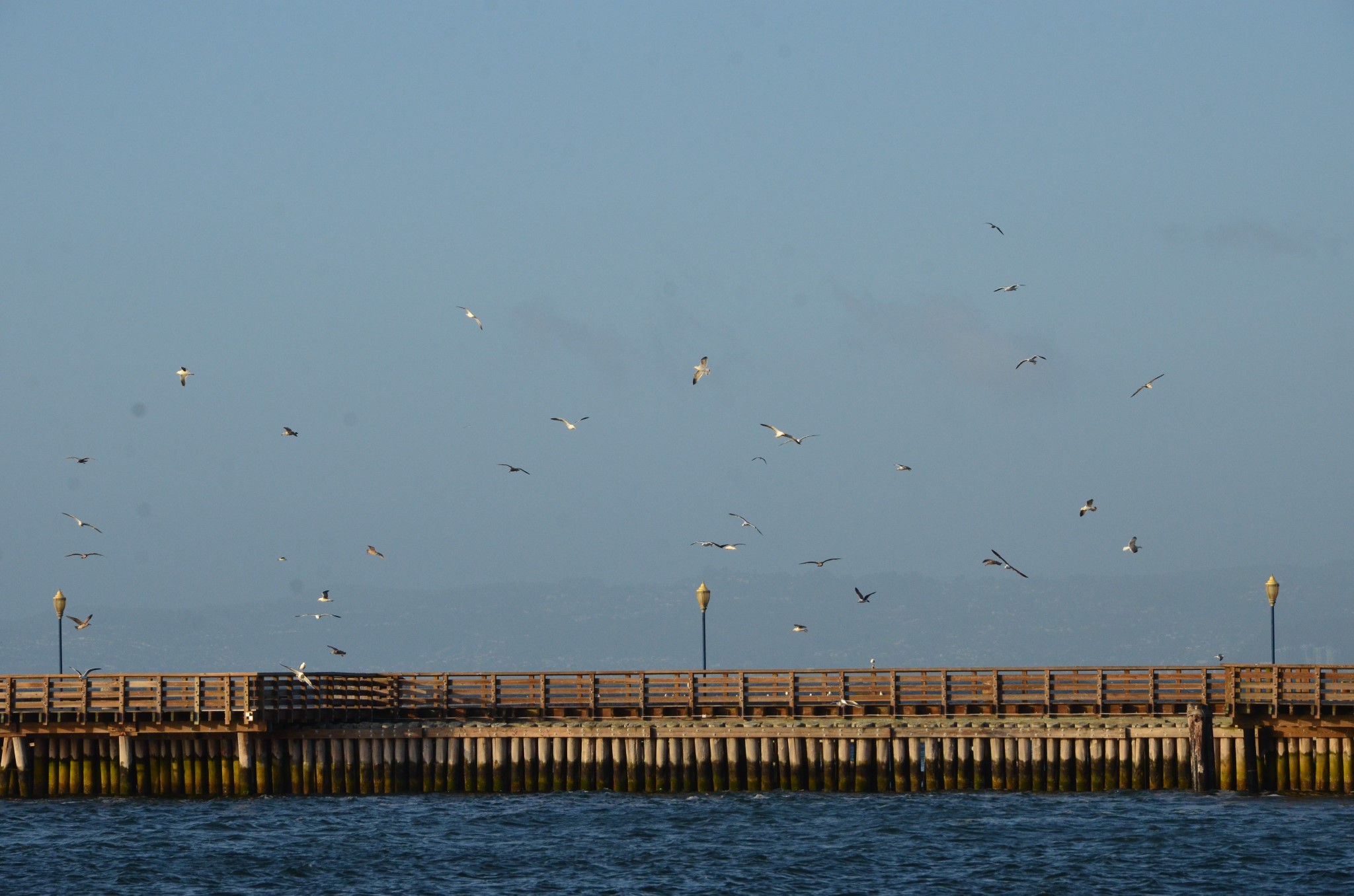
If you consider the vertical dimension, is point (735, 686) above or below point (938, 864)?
above

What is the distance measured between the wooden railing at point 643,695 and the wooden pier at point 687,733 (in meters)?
0.07

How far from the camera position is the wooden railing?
176 feet

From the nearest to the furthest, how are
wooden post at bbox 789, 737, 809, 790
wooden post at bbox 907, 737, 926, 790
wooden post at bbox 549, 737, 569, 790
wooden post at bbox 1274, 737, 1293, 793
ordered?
A: wooden post at bbox 1274, 737, 1293, 793 → wooden post at bbox 907, 737, 926, 790 → wooden post at bbox 789, 737, 809, 790 → wooden post at bbox 549, 737, 569, 790

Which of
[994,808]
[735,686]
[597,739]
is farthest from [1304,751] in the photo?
[597,739]

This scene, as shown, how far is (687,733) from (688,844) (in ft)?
15.8

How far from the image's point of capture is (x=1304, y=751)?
51.1 metres

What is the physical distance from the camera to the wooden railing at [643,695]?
5378 cm

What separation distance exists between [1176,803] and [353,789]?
22014mm

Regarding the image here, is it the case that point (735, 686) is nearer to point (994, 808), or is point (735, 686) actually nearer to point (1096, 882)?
point (994, 808)

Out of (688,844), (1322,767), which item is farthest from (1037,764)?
(688,844)

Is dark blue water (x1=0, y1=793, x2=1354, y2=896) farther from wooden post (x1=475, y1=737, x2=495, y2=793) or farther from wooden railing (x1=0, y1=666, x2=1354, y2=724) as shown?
wooden railing (x1=0, y1=666, x2=1354, y2=724)

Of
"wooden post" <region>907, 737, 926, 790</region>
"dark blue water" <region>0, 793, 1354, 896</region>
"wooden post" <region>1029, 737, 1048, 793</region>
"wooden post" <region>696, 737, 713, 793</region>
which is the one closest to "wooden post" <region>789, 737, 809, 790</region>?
"dark blue water" <region>0, 793, 1354, 896</region>

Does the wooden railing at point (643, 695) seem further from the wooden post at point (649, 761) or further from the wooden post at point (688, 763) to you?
the wooden post at point (688, 763)

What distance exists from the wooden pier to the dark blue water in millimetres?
754
